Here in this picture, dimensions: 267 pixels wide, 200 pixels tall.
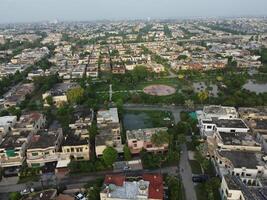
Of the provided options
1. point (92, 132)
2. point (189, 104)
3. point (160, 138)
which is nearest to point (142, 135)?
point (160, 138)

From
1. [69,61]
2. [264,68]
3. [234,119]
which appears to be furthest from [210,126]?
[69,61]

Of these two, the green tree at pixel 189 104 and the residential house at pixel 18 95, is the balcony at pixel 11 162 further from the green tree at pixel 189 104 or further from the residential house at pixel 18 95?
the green tree at pixel 189 104

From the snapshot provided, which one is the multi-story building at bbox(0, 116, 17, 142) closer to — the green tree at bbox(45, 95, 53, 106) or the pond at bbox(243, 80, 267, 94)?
the green tree at bbox(45, 95, 53, 106)

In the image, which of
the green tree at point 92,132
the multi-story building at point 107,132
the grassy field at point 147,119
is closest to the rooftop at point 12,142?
the green tree at point 92,132

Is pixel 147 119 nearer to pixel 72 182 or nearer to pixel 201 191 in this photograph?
pixel 72 182

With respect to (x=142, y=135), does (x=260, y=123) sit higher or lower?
higher

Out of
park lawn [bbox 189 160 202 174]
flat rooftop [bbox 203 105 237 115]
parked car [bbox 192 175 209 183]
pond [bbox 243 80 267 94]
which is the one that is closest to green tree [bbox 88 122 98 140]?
park lawn [bbox 189 160 202 174]

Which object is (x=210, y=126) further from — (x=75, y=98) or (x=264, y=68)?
(x=264, y=68)
